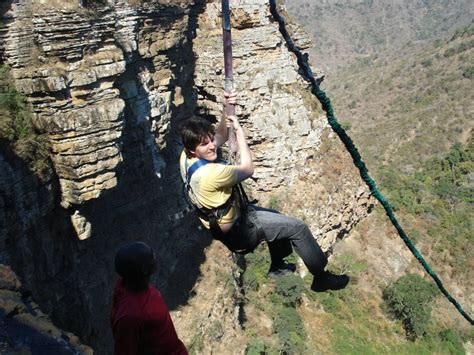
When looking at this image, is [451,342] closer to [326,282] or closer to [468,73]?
[326,282]

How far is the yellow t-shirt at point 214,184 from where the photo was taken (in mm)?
4375

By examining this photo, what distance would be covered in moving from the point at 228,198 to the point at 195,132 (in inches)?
30.0

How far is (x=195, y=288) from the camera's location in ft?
61.3

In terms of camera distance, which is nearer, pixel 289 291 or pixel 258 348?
pixel 258 348

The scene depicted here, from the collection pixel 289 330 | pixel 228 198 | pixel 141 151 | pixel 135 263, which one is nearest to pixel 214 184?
pixel 228 198

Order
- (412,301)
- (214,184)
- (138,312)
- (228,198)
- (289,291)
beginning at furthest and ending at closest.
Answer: (412,301), (289,291), (228,198), (214,184), (138,312)

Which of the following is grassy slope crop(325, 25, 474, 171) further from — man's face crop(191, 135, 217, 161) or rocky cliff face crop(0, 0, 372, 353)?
man's face crop(191, 135, 217, 161)

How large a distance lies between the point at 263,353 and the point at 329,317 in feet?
17.8

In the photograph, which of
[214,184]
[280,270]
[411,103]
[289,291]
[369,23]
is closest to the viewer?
[214,184]

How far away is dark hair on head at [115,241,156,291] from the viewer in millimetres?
3469

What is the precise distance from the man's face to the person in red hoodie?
50.8 inches

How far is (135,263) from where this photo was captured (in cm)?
347

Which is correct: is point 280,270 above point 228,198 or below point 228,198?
below

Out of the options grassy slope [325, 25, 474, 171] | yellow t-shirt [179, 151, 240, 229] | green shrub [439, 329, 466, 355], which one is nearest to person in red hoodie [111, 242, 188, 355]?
yellow t-shirt [179, 151, 240, 229]
